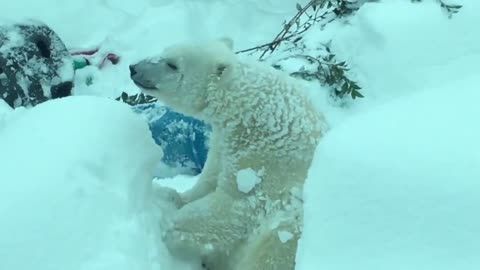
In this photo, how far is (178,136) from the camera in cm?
318

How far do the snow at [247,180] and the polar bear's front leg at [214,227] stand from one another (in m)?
0.03

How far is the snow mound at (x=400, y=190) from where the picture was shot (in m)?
1.20

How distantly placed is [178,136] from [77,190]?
1407 mm

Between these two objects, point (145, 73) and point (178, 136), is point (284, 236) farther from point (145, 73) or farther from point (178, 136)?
point (178, 136)

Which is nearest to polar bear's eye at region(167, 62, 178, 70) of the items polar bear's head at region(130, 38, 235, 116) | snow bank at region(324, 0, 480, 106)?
polar bear's head at region(130, 38, 235, 116)

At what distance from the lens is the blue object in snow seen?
315 cm

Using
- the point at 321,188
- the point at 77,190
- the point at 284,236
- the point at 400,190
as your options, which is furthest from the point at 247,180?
the point at 400,190

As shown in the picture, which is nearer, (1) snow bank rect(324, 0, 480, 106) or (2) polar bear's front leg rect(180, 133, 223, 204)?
(2) polar bear's front leg rect(180, 133, 223, 204)

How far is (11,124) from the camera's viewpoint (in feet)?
6.75

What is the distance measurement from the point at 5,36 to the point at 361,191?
260 cm

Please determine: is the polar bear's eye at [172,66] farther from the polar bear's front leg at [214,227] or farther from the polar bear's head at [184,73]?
the polar bear's front leg at [214,227]

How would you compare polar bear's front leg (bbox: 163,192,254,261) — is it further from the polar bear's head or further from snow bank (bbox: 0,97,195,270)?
the polar bear's head

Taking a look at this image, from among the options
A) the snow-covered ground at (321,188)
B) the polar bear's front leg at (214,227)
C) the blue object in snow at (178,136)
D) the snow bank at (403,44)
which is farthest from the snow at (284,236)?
the snow bank at (403,44)

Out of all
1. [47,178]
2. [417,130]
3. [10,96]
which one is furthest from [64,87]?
[417,130]
